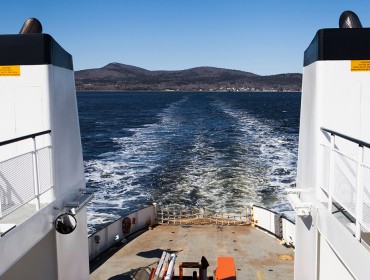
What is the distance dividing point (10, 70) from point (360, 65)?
6.22 m

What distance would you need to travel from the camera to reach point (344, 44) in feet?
24.1

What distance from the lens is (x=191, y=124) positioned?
78125mm

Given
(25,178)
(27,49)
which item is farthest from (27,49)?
(25,178)

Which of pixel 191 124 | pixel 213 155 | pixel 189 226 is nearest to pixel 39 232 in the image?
pixel 189 226

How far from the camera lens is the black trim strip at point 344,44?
7.32 m

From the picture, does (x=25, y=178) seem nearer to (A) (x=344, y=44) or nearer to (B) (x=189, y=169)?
(A) (x=344, y=44)

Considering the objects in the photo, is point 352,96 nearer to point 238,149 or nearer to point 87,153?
point 238,149

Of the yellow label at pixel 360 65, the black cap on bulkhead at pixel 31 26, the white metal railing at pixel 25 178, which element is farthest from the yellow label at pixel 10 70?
the yellow label at pixel 360 65

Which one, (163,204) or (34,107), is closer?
(34,107)

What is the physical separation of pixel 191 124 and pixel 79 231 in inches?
2728

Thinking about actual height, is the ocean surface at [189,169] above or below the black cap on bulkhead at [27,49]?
below

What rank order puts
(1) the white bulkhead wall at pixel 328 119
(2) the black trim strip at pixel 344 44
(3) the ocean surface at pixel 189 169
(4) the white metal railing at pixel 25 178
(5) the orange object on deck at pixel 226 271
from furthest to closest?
(3) the ocean surface at pixel 189 169, (5) the orange object on deck at pixel 226 271, (2) the black trim strip at pixel 344 44, (1) the white bulkhead wall at pixel 328 119, (4) the white metal railing at pixel 25 178

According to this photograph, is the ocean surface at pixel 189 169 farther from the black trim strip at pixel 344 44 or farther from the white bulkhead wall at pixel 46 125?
the black trim strip at pixel 344 44

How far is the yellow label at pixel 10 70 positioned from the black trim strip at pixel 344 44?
17.4 ft
